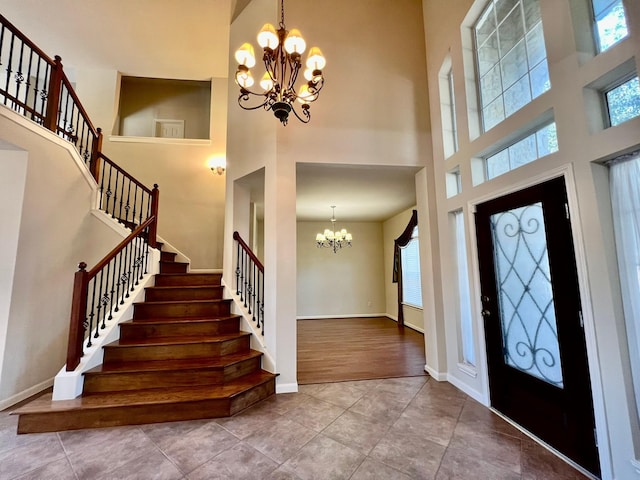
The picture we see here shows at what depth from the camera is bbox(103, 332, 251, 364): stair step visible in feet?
9.68

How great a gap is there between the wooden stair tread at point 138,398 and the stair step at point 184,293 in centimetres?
141

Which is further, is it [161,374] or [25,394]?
[25,394]

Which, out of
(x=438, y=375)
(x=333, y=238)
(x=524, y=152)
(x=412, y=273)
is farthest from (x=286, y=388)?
(x=412, y=273)

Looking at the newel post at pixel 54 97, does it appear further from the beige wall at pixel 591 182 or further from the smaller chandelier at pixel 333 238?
the beige wall at pixel 591 182

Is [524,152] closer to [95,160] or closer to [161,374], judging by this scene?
[161,374]

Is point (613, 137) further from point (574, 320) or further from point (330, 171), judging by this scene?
point (330, 171)

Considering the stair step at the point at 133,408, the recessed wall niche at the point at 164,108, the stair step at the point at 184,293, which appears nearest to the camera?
the stair step at the point at 133,408

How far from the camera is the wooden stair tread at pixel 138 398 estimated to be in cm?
238

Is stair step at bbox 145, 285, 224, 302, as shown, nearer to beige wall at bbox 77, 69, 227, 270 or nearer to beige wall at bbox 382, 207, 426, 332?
beige wall at bbox 77, 69, 227, 270

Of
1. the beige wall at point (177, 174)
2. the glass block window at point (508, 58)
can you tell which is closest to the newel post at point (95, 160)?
the beige wall at point (177, 174)

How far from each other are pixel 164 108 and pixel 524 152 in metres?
7.15

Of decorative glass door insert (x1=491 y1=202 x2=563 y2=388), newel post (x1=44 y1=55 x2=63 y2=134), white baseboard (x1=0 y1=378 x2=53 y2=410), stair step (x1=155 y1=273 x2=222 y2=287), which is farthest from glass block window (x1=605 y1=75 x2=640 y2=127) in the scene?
white baseboard (x1=0 y1=378 x2=53 y2=410)

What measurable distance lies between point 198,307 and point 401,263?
537cm

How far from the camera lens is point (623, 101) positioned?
1.79 m
